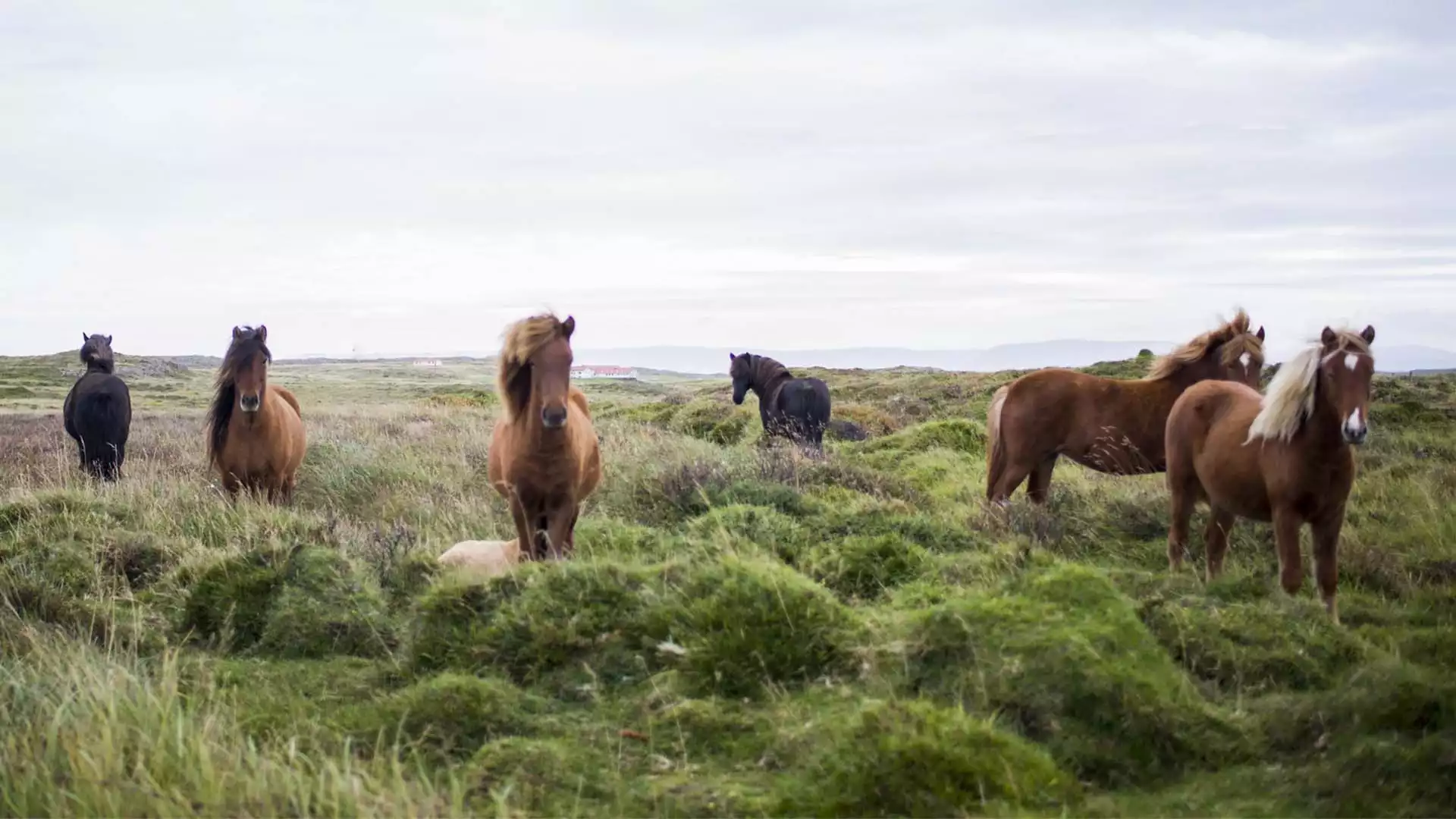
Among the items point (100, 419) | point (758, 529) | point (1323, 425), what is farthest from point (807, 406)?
point (1323, 425)

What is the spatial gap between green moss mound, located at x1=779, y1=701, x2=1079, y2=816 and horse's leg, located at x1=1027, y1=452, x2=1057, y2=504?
6523mm

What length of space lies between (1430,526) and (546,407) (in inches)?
261

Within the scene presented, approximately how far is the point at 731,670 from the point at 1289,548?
12.2ft

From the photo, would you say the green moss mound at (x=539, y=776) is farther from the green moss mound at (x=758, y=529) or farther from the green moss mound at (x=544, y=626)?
the green moss mound at (x=758, y=529)

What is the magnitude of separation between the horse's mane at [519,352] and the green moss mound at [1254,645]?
4.07m

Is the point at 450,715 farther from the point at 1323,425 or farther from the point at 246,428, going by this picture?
the point at 246,428

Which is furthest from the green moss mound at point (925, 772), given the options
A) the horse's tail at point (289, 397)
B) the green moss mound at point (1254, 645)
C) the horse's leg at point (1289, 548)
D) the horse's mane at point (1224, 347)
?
the horse's tail at point (289, 397)

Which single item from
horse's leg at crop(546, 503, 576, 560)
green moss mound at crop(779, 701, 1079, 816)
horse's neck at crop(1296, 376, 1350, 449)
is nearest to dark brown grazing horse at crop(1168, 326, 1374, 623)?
horse's neck at crop(1296, 376, 1350, 449)

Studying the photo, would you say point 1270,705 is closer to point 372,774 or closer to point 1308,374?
point 1308,374

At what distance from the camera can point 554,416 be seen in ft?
23.0

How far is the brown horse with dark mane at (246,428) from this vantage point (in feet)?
34.7

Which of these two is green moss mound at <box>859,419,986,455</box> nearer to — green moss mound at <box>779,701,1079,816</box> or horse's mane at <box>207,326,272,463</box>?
horse's mane at <box>207,326,272,463</box>

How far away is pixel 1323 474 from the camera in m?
6.37

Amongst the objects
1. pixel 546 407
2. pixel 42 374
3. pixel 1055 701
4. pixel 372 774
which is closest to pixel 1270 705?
pixel 1055 701
